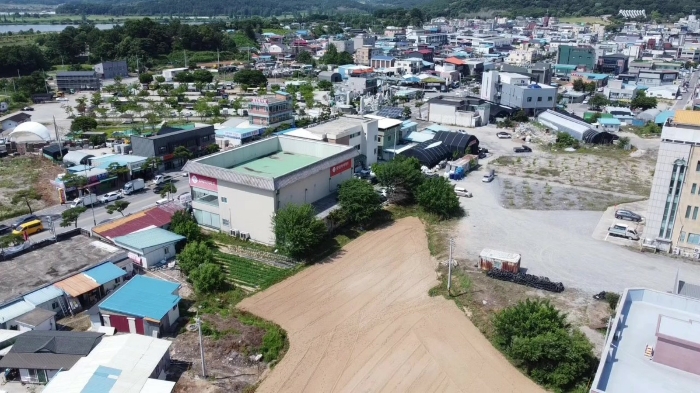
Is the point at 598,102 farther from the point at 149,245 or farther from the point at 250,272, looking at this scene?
the point at 149,245

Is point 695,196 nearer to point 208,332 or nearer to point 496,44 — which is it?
point 208,332

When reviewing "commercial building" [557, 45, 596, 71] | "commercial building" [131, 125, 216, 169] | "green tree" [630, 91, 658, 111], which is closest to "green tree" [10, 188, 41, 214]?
"commercial building" [131, 125, 216, 169]

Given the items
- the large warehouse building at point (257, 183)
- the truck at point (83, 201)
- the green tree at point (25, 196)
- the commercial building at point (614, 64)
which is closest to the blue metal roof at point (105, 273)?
the large warehouse building at point (257, 183)

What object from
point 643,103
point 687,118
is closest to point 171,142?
point 687,118

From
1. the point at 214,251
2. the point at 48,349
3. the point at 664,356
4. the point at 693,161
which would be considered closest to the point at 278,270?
the point at 214,251

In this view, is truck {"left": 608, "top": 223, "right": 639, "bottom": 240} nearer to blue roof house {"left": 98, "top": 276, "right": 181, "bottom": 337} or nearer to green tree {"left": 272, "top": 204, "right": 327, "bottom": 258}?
green tree {"left": 272, "top": 204, "right": 327, "bottom": 258}

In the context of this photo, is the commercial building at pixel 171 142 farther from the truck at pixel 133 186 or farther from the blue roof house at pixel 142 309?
the blue roof house at pixel 142 309
